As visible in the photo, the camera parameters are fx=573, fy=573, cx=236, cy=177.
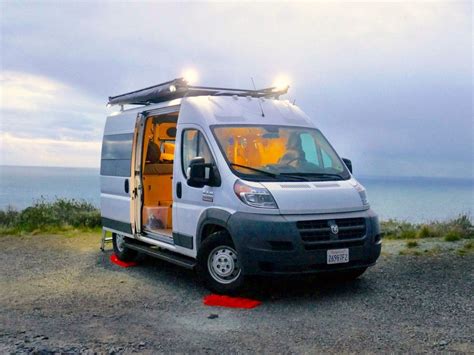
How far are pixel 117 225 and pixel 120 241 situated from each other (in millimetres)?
353

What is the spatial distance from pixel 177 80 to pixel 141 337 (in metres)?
4.03

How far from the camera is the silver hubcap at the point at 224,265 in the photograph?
7152mm

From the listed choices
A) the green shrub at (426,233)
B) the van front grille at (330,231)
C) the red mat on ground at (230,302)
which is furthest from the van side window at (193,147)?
the green shrub at (426,233)

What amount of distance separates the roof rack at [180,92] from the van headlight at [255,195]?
2112mm

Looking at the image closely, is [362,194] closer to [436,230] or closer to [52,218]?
[436,230]

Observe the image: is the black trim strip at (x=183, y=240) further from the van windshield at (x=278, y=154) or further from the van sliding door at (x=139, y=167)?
the van windshield at (x=278, y=154)

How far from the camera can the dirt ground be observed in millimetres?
5508

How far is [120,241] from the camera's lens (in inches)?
399

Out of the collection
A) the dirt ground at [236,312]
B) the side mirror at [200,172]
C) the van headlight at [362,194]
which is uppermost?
the side mirror at [200,172]

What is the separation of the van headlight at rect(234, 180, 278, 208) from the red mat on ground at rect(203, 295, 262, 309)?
A: 3.94 ft

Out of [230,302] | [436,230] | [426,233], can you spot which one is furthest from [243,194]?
[436,230]

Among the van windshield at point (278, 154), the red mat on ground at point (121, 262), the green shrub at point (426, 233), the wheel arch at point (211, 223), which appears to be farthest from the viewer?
the green shrub at point (426, 233)

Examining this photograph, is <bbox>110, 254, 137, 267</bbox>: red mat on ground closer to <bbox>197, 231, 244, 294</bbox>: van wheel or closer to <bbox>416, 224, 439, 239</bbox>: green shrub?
<bbox>197, 231, 244, 294</bbox>: van wheel

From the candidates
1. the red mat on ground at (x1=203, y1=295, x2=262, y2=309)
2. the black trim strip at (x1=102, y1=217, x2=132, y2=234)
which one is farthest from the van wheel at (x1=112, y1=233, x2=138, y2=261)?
the red mat on ground at (x1=203, y1=295, x2=262, y2=309)
